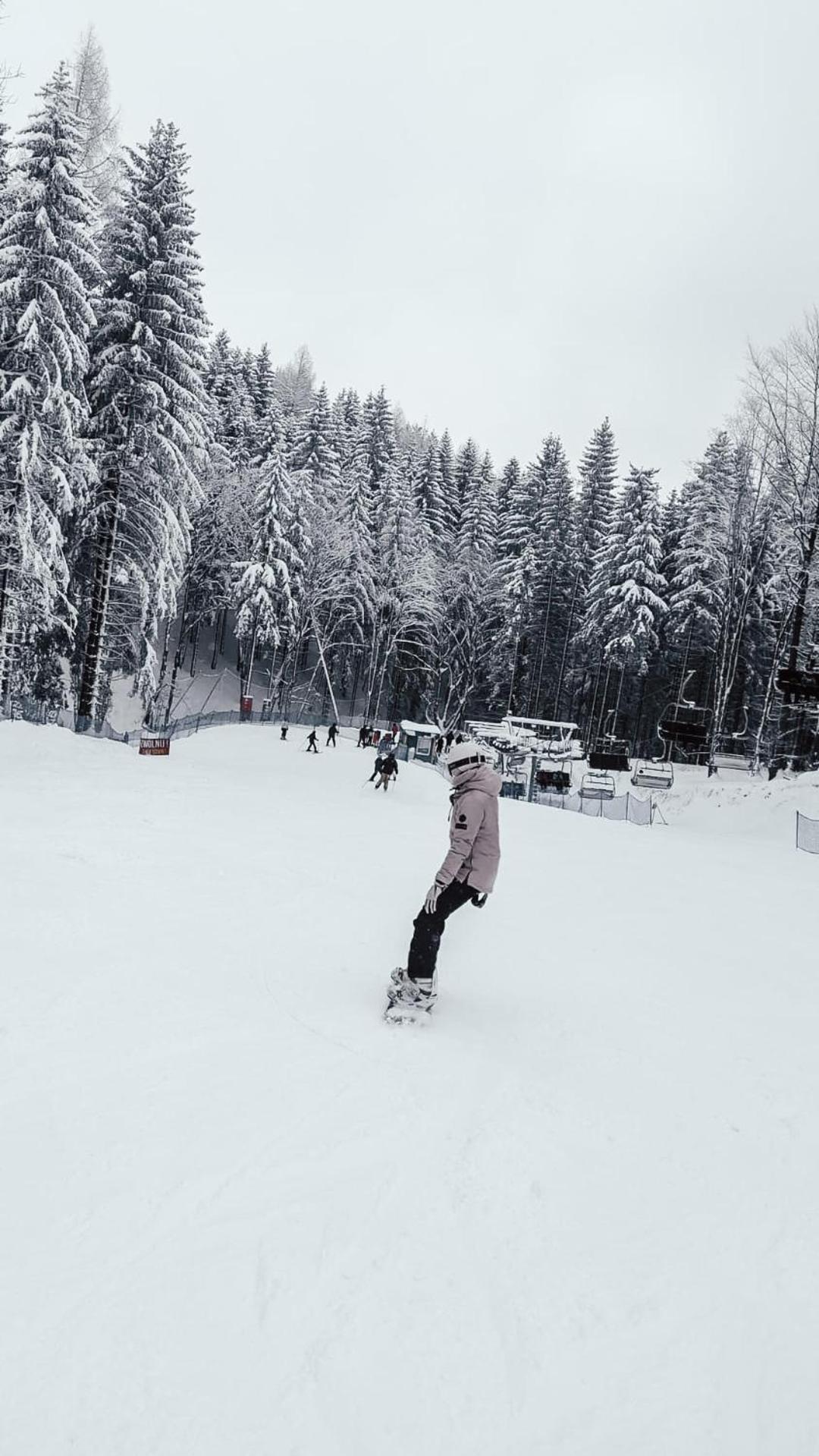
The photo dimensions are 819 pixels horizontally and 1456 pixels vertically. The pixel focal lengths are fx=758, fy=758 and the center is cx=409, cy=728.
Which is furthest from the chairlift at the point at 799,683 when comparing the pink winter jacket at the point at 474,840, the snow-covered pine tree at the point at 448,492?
the snow-covered pine tree at the point at 448,492

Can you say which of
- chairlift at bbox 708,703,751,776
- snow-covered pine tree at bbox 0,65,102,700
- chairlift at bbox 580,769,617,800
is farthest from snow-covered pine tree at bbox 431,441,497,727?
snow-covered pine tree at bbox 0,65,102,700

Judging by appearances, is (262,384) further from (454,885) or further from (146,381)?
(454,885)

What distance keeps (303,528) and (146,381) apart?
67.4ft

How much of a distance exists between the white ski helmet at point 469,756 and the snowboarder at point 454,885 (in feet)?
0.31

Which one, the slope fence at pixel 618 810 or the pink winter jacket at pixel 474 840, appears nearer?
the pink winter jacket at pixel 474 840

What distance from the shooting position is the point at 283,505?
41.1 m

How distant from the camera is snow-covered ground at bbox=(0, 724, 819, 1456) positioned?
247 cm

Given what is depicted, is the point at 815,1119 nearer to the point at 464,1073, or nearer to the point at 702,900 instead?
the point at 464,1073

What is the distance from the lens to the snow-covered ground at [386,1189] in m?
2.47

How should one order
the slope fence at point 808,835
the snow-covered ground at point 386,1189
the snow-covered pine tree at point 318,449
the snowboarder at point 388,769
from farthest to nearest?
the snow-covered pine tree at point 318,449
the snowboarder at point 388,769
the slope fence at point 808,835
the snow-covered ground at point 386,1189

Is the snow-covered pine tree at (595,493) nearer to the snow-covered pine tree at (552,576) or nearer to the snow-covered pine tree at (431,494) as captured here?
the snow-covered pine tree at (552,576)

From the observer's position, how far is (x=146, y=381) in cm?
2339

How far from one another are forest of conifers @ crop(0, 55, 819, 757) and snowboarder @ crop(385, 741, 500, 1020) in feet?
59.9

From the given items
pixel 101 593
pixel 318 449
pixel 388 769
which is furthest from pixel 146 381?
pixel 318 449
